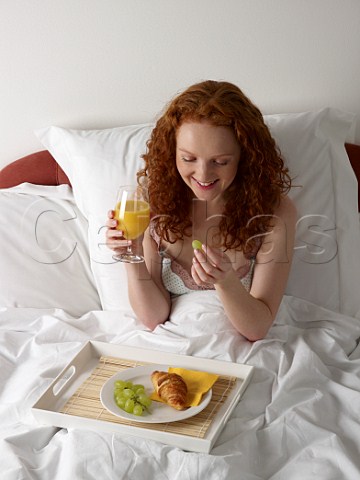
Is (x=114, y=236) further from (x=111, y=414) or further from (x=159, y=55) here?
(x=159, y=55)

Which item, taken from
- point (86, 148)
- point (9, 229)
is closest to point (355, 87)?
point (86, 148)

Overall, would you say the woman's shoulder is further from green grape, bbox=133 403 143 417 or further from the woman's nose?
green grape, bbox=133 403 143 417

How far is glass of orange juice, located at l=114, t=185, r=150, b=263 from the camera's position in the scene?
1773 millimetres

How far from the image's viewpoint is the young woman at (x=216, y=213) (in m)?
1.84

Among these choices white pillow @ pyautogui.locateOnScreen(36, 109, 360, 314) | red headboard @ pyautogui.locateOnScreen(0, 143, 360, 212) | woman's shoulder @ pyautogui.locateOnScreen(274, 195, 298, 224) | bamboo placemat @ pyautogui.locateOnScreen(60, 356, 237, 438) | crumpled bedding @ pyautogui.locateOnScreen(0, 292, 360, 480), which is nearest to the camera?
crumpled bedding @ pyautogui.locateOnScreen(0, 292, 360, 480)

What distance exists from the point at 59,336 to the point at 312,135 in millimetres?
951

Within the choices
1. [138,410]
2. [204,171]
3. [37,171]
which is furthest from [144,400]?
[37,171]

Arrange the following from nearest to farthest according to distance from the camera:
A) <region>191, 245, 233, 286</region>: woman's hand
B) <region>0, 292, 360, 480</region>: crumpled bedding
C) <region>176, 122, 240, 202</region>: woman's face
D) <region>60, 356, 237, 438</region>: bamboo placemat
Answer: <region>0, 292, 360, 480</region>: crumpled bedding, <region>60, 356, 237, 438</region>: bamboo placemat, <region>191, 245, 233, 286</region>: woman's hand, <region>176, 122, 240, 202</region>: woman's face

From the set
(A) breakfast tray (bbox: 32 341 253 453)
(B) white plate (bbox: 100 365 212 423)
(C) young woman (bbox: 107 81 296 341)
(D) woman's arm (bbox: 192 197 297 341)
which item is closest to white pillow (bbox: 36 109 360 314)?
(C) young woman (bbox: 107 81 296 341)

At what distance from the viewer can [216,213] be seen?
206 centimetres

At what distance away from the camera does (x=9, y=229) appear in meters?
2.33

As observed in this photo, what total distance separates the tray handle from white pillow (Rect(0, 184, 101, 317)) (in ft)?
1.49

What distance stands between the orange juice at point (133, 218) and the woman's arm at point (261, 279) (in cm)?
17

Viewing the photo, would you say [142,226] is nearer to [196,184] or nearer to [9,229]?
[196,184]
